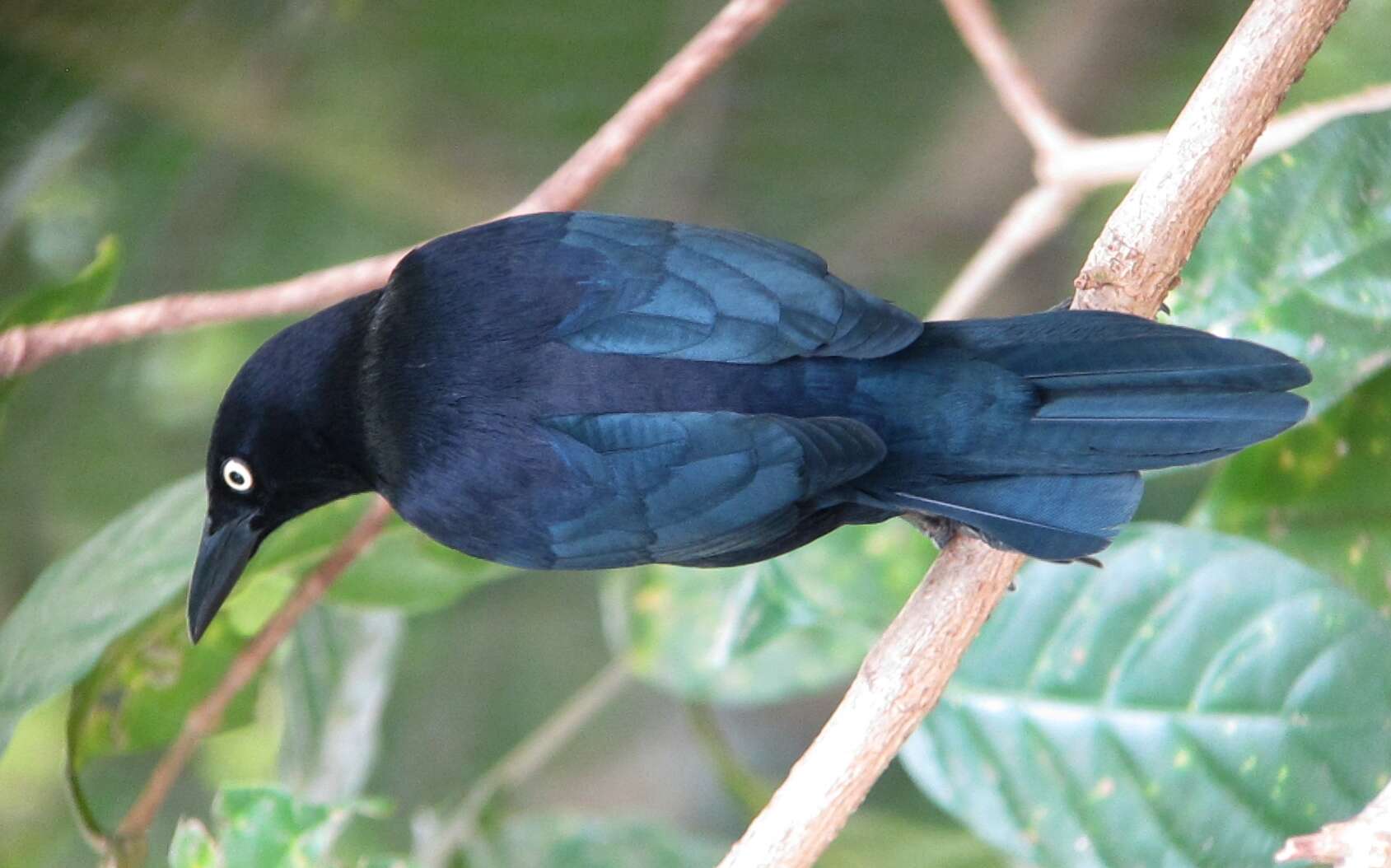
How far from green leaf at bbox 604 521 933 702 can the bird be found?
0.97ft

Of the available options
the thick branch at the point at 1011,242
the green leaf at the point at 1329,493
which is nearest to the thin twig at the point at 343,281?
the thick branch at the point at 1011,242

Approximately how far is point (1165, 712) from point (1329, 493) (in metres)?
0.53

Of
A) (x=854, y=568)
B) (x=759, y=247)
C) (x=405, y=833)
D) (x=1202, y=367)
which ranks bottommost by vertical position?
(x=405, y=833)

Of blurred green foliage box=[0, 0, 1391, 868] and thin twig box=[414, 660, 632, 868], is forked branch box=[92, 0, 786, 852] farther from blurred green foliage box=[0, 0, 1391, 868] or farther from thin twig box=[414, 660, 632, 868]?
thin twig box=[414, 660, 632, 868]

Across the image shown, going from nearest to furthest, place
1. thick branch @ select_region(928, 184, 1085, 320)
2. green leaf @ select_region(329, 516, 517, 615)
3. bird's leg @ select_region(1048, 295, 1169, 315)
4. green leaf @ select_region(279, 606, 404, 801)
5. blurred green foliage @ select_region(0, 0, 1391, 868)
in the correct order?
1. bird's leg @ select_region(1048, 295, 1169, 315)
2. blurred green foliage @ select_region(0, 0, 1391, 868)
3. green leaf @ select_region(329, 516, 517, 615)
4. thick branch @ select_region(928, 184, 1085, 320)
5. green leaf @ select_region(279, 606, 404, 801)

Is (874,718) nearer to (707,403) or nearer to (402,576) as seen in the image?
(707,403)

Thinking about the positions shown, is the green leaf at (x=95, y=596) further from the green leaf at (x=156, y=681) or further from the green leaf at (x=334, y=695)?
the green leaf at (x=334, y=695)

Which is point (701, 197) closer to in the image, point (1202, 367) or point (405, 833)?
point (405, 833)

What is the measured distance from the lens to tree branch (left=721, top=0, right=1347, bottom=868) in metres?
1.61

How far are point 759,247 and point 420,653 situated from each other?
266 centimetres

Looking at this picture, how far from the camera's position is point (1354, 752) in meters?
1.78

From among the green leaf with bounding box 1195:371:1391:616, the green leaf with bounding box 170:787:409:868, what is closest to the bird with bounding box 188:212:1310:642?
the green leaf with bounding box 170:787:409:868

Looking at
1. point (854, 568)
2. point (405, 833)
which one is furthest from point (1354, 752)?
point (405, 833)

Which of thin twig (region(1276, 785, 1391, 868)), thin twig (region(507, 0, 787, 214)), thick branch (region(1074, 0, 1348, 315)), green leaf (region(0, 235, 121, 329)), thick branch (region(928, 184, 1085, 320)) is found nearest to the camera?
thin twig (region(1276, 785, 1391, 868))
